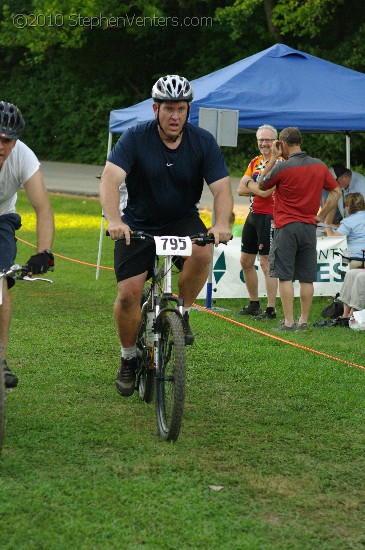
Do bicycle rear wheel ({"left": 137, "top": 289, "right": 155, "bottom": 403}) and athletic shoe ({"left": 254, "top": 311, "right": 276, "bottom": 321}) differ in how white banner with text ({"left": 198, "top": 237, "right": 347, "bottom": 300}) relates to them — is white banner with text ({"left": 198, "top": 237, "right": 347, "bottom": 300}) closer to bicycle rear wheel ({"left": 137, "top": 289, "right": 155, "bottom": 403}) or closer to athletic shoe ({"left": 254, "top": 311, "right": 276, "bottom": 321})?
athletic shoe ({"left": 254, "top": 311, "right": 276, "bottom": 321})

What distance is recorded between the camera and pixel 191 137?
6.31 metres

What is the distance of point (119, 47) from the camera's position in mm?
38781

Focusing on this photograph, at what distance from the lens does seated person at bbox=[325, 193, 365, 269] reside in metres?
11.4

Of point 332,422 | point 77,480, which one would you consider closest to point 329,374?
point 332,422

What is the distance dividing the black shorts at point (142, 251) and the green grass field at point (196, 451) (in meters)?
0.90

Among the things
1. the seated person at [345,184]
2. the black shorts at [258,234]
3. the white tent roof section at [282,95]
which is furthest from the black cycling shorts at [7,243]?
the seated person at [345,184]

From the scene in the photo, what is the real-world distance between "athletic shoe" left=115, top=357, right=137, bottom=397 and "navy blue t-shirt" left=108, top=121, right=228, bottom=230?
38.7 inches

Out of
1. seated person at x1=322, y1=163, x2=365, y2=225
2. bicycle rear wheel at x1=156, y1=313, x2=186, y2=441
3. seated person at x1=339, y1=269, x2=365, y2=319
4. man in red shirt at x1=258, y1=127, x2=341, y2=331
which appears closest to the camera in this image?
bicycle rear wheel at x1=156, y1=313, x2=186, y2=441

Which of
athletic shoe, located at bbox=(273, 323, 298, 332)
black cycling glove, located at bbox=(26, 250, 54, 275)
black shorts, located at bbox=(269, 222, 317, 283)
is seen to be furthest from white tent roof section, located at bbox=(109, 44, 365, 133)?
black cycling glove, located at bbox=(26, 250, 54, 275)

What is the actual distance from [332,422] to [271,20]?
27358 mm

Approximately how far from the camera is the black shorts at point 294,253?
33.7 ft

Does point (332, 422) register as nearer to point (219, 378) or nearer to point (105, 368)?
point (219, 378)

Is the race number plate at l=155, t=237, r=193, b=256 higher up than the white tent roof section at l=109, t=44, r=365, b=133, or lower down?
lower down

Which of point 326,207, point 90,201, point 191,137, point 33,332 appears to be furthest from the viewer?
point 90,201
